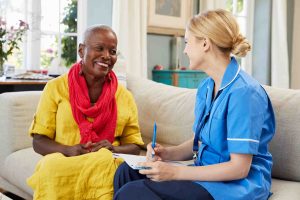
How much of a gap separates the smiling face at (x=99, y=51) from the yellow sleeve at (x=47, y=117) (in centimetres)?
21

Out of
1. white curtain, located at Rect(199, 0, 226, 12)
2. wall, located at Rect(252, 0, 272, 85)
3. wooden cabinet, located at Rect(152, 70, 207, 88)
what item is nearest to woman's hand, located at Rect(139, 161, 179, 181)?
wooden cabinet, located at Rect(152, 70, 207, 88)

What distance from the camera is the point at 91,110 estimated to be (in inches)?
73.0

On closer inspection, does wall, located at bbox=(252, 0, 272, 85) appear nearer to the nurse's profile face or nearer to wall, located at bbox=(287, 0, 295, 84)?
wall, located at bbox=(287, 0, 295, 84)

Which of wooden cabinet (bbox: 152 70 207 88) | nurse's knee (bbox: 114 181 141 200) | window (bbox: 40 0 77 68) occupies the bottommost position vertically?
nurse's knee (bbox: 114 181 141 200)

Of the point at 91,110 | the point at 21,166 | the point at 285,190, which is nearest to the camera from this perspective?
the point at 285,190

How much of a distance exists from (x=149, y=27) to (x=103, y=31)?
241cm

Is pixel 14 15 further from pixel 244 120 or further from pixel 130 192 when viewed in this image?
pixel 244 120

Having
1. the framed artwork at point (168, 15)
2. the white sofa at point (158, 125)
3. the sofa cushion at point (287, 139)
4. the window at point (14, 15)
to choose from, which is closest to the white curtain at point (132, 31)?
the framed artwork at point (168, 15)

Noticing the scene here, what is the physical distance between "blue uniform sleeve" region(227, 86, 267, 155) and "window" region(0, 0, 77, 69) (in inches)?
107

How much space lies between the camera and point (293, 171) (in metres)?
1.65

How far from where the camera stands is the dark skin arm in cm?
172

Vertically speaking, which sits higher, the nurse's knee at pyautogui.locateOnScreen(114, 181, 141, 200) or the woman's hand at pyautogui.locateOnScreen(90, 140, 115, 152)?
the woman's hand at pyautogui.locateOnScreen(90, 140, 115, 152)

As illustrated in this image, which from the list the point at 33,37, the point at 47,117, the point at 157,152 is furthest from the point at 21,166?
the point at 33,37

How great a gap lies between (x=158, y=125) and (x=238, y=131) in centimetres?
95
